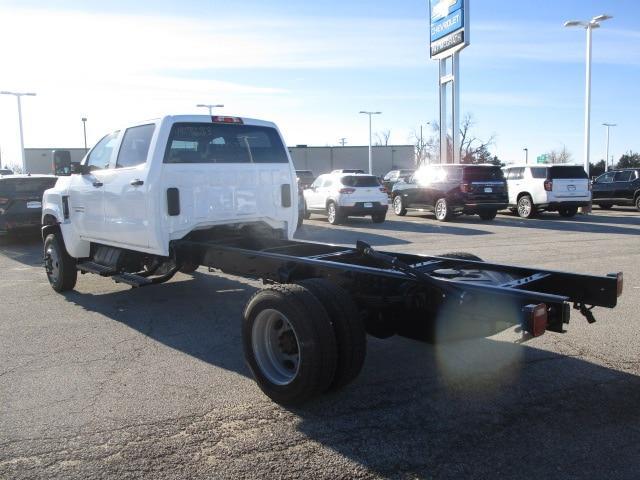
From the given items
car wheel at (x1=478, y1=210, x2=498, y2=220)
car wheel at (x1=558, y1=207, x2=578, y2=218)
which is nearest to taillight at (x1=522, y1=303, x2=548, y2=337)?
car wheel at (x1=478, y1=210, x2=498, y2=220)

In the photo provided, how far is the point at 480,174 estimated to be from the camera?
729 inches

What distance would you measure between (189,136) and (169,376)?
9.23ft

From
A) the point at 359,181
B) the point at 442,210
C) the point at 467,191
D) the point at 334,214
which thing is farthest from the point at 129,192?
the point at 442,210

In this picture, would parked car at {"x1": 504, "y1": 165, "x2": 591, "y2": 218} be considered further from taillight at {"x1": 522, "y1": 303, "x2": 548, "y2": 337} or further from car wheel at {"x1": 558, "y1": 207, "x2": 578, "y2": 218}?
taillight at {"x1": 522, "y1": 303, "x2": 548, "y2": 337}

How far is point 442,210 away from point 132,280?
13729 mm

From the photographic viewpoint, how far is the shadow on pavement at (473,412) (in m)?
3.29

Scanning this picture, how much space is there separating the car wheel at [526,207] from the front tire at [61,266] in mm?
16124

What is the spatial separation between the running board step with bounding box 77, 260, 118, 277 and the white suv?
1129 centimetres

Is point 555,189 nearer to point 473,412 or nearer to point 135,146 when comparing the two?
point 135,146

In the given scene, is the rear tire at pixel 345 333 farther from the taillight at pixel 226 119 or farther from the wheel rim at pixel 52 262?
the wheel rim at pixel 52 262

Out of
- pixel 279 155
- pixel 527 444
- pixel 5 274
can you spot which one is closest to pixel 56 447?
pixel 527 444

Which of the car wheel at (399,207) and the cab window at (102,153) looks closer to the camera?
the cab window at (102,153)

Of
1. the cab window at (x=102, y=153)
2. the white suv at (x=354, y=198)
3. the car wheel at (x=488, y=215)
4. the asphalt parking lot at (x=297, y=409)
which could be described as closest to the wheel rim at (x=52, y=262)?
the asphalt parking lot at (x=297, y=409)

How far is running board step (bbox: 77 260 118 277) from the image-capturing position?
700cm
